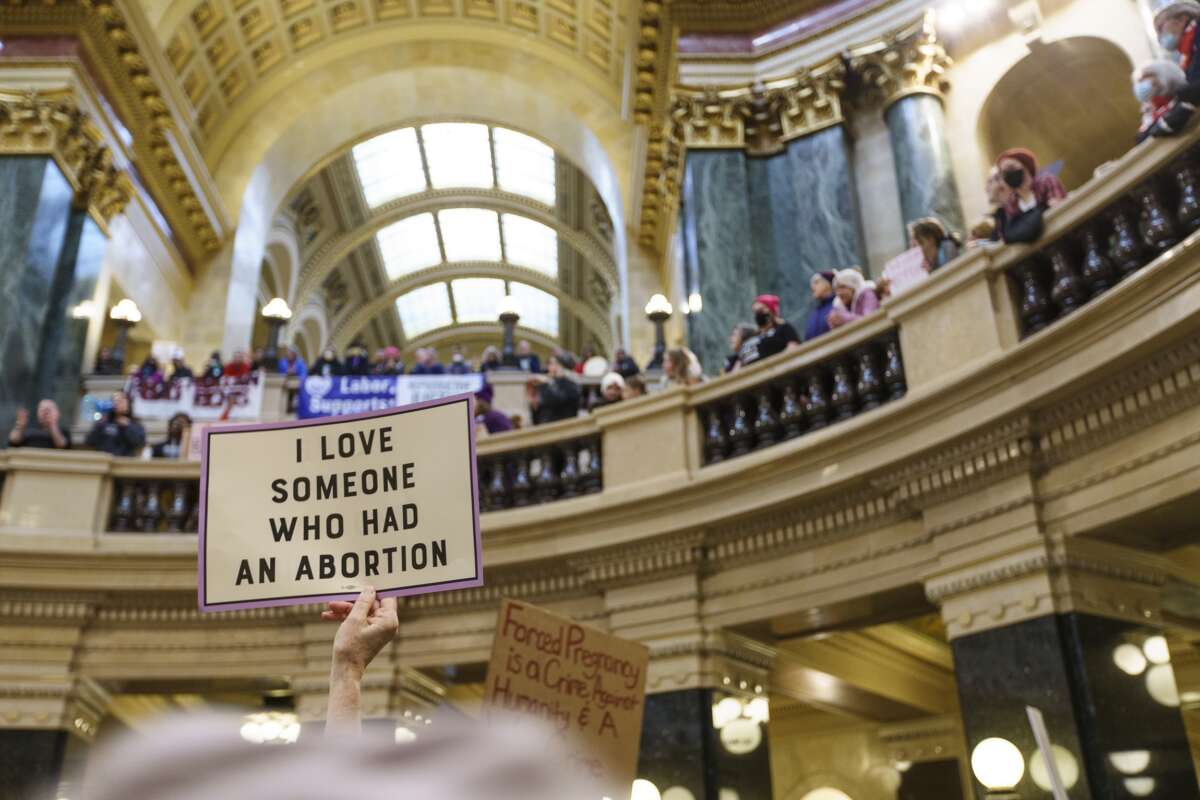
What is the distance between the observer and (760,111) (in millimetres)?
15906

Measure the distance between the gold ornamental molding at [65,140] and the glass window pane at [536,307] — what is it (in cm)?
1970

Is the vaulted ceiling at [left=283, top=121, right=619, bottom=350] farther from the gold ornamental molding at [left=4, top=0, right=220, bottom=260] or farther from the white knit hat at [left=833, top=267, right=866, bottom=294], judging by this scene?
the white knit hat at [left=833, top=267, right=866, bottom=294]

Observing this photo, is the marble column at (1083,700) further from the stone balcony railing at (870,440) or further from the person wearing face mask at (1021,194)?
the person wearing face mask at (1021,194)

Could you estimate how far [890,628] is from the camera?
33.9ft

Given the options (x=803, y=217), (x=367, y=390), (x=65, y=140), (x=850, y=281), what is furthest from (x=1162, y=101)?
(x=65, y=140)

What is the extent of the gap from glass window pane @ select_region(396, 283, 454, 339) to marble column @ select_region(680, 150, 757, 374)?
2252 cm

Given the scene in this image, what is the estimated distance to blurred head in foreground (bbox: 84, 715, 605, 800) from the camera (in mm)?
808

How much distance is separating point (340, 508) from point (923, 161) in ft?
37.1

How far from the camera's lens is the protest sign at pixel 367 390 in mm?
15094

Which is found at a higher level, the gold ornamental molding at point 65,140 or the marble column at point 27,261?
the gold ornamental molding at point 65,140

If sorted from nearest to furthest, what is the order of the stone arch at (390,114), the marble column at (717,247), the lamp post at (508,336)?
the marble column at (717,247), the lamp post at (508,336), the stone arch at (390,114)

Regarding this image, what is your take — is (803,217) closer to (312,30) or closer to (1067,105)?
(1067,105)

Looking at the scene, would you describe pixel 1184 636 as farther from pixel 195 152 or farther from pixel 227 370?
pixel 195 152

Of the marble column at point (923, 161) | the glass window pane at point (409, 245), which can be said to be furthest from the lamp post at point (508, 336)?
the glass window pane at point (409, 245)
